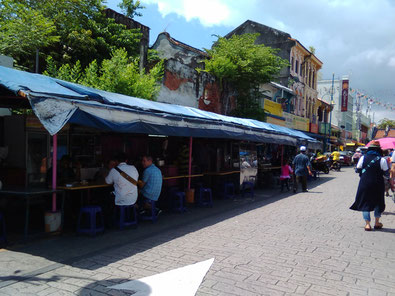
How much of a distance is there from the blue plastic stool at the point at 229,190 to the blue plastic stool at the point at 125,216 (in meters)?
4.79

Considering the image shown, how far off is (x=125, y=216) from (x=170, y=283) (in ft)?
10.4

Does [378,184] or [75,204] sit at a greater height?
[378,184]

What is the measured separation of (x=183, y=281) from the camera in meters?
4.38

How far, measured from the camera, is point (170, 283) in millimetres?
4305

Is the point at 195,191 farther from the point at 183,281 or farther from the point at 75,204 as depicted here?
the point at 183,281

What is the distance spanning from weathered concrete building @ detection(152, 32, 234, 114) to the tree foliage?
2295 mm

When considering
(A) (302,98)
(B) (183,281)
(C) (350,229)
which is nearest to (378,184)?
(C) (350,229)

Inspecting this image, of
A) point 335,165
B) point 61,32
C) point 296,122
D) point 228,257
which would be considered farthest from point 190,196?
point 296,122

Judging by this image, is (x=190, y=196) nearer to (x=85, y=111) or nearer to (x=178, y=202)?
(x=178, y=202)

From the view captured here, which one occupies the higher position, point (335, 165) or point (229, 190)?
point (335, 165)

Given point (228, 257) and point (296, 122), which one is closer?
point (228, 257)

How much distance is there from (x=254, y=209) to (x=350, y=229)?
2.85 m

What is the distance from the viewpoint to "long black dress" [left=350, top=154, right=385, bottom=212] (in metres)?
7.13

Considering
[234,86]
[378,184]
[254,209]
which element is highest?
[234,86]
